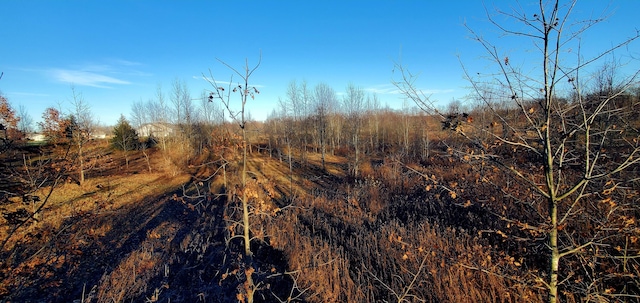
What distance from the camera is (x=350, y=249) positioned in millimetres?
6797

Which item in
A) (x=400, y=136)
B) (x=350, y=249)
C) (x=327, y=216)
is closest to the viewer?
(x=350, y=249)

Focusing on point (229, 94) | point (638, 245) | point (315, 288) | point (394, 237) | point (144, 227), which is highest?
point (229, 94)

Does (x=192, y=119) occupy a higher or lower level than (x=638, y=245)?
higher

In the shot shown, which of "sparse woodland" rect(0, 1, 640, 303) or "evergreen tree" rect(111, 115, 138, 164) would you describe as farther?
"evergreen tree" rect(111, 115, 138, 164)

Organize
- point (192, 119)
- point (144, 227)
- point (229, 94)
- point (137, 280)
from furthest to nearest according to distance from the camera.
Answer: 1. point (192, 119)
2. point (144, 227)
3. point (137, 280)
4. point (229, 94)

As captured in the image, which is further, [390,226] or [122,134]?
[122,134]

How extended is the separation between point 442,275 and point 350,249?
2282 mm

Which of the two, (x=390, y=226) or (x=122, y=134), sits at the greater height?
(x=122, y=134)

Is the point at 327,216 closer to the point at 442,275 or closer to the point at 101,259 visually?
the point at 442,275

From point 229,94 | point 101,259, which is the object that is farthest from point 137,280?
point 229,94

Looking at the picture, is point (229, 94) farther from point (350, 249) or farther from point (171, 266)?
point (171, 266)

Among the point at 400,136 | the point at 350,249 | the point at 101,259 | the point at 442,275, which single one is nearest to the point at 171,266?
the point at 101,259

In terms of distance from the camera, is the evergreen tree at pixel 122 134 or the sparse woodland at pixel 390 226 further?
the evergreen tree at pixel 122 134

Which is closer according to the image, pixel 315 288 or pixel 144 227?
pixel 315 288
